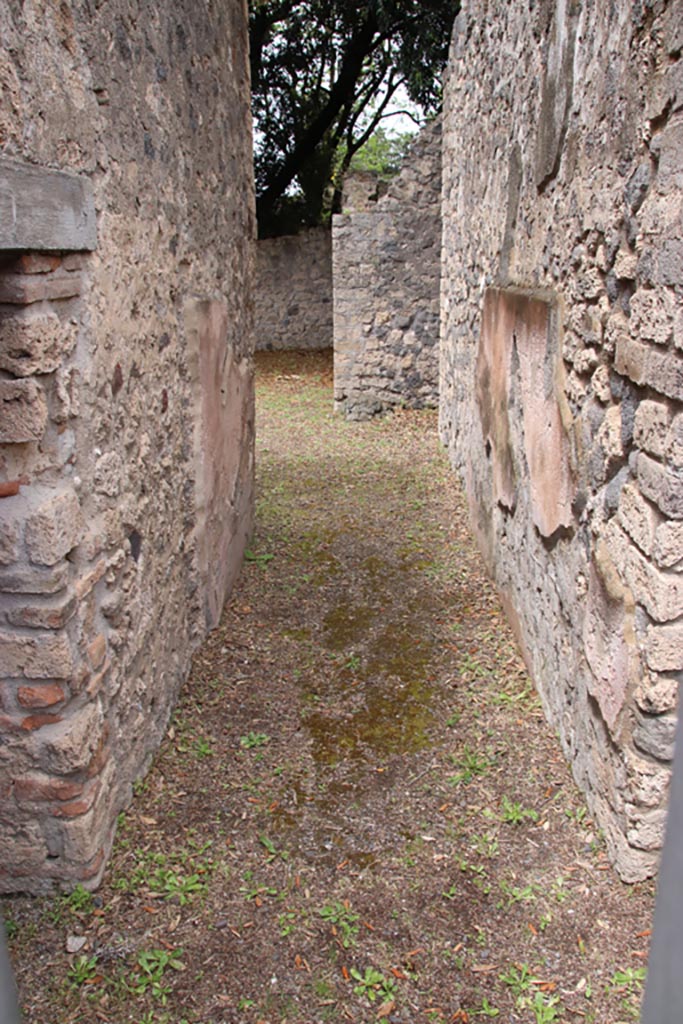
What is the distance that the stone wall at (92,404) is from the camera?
73.8 inches

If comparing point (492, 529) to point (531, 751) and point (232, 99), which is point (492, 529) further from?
point (232, 99)

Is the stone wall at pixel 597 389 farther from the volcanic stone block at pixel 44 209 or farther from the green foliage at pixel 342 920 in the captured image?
the volcanic stone block at pixel 44 209

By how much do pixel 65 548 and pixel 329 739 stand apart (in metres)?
1.44

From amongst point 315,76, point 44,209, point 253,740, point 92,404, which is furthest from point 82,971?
point 315,76

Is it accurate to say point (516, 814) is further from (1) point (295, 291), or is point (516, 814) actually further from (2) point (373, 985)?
(1) point (295, 291)

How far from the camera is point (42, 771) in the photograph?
7.00 ft

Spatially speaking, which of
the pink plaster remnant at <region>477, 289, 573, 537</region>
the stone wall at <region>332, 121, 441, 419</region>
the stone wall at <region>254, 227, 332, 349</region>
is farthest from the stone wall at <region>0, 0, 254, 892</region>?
the stone wall at <region>254, 227, 332, 349</region>

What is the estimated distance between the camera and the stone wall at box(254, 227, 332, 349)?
1210 centimetres

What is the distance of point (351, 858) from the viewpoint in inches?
95.2

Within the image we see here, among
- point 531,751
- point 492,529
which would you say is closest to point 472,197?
point 492,529

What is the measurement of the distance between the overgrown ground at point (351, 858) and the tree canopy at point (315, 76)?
10355 mm

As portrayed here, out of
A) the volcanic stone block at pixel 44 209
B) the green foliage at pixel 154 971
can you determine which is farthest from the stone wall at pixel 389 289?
the green foliage at pixel 154 971

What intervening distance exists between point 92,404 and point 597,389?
5.17ft

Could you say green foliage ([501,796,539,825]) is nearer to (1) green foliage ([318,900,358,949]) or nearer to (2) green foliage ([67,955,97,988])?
(1) green foliage ([318,900,358,949])
